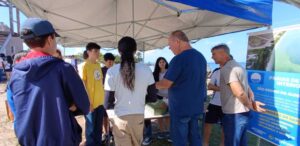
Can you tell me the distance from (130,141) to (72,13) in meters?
2.96

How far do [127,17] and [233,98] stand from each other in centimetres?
318

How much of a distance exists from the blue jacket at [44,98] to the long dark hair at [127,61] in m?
0.72

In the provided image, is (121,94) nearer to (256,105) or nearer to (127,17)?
(256,105)

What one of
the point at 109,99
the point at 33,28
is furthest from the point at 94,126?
the point at 33,28

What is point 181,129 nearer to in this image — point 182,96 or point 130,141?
point 182,96

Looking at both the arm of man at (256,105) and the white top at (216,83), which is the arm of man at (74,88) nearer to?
the arm of man at (256,105)

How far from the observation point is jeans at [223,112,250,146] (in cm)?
243

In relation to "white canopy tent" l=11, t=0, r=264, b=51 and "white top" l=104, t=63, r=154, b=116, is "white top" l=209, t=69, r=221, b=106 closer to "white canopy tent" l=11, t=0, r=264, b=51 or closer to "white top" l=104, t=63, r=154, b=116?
"white canopy tent" l=11, t=0, r=264, b=51

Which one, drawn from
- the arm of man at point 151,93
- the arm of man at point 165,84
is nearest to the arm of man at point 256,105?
the arm of man at point 165,84

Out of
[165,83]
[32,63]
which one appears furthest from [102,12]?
[32,63]

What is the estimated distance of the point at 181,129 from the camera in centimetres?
236

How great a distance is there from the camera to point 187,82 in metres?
2.26

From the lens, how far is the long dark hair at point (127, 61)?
6.44ft

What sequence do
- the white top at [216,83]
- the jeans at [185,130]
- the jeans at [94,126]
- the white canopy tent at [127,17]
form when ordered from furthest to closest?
the white canopy tent at [127,17], the white top at [216,83], the jeans at [94,126], the jeans at [185,130]
